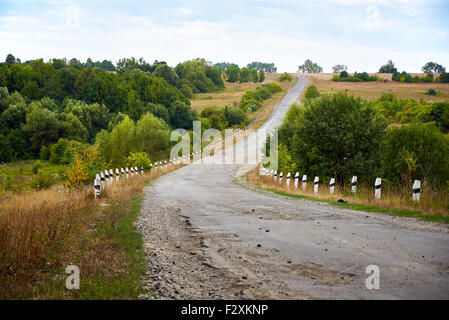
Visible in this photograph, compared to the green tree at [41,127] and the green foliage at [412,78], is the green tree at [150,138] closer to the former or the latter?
the green tree at [41,127]

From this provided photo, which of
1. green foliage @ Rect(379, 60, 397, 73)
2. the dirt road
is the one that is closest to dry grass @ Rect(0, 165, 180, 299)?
the dirt road

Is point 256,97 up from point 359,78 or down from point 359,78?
down

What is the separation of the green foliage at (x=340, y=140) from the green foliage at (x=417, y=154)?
19.5 meters

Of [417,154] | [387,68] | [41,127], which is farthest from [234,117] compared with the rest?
[387,68]

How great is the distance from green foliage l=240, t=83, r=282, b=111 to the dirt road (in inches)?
4006

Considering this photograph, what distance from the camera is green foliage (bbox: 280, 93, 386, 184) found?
72.3 ft

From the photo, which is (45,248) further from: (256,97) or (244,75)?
(244,75)

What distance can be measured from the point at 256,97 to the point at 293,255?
123184 mm

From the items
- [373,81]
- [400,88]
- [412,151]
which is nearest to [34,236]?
[412,151]

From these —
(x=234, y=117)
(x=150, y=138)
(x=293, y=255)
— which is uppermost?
(x=234, y=117)

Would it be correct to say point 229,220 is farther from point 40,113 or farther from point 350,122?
point 40,113

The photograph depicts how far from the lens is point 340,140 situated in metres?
21.8

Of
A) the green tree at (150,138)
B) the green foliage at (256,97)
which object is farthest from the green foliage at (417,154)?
the green foliage at (256,97)

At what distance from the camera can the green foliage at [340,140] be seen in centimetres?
2203
